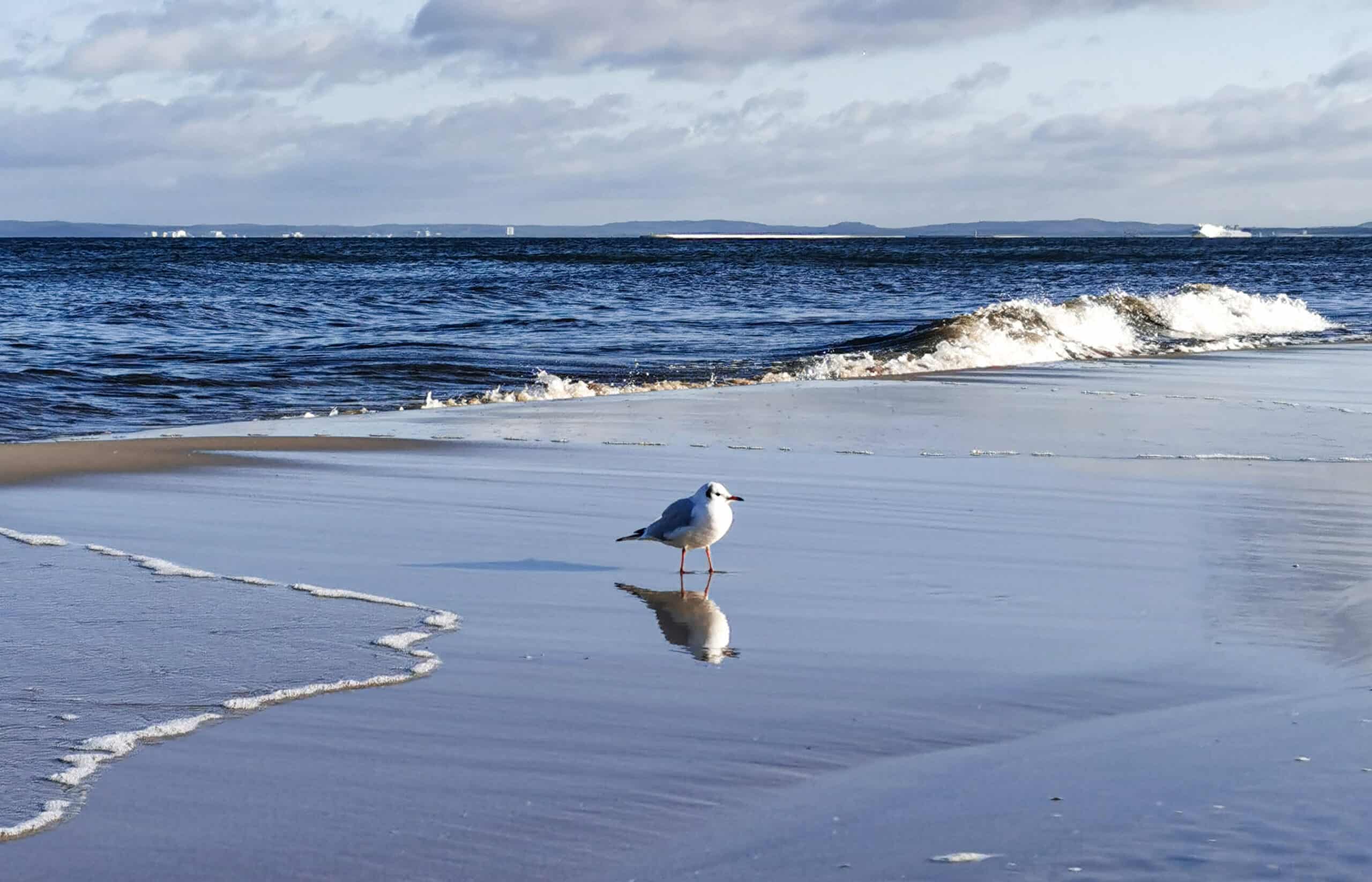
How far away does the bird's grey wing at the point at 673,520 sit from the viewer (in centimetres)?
616

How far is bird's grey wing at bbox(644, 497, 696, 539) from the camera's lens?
6.16 meters

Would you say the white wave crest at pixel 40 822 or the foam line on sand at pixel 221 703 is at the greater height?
the foam line on sand at pixel 221 703

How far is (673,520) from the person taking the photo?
20.4 feet

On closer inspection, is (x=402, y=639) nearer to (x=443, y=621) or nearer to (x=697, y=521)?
(x=443, y=621)

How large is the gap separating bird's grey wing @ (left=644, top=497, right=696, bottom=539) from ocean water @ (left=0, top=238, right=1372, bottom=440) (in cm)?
832

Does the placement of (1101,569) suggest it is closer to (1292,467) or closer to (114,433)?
(1292,467)

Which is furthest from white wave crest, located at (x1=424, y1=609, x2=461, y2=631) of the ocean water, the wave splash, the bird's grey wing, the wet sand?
the wave splash

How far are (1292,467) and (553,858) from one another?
7.22 metres

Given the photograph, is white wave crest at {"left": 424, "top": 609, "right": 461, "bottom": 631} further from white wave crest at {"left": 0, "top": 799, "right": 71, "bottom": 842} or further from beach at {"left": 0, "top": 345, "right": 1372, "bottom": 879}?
white wave crest at {"left": 0, "top": 799, "right": 71, "bottom": 842}

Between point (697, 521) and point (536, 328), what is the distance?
A: 67.8ft

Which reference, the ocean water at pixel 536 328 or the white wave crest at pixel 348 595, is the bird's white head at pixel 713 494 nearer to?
the white wave crest at pixel 348 595

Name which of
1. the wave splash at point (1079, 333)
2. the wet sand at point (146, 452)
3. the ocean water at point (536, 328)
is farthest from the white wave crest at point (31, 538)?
the wave splash at point (1079, 333)

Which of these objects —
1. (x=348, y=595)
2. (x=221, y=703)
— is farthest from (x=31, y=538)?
(x=221, y=703)

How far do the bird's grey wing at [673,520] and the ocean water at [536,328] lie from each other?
8.32 m
